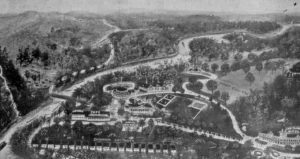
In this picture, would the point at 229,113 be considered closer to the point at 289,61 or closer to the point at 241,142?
the point at 241,142

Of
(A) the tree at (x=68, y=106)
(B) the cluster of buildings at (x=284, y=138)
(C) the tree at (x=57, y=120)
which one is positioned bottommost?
(B) the cluster of buildings at (x=284, y=138)

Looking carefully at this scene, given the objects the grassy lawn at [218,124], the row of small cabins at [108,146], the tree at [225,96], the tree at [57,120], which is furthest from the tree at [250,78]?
the tree at [57,120]

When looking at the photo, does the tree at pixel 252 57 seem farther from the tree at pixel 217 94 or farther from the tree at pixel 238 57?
the tree at pixel 217 94

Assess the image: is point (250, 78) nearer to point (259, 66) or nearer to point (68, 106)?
point (259, 66)

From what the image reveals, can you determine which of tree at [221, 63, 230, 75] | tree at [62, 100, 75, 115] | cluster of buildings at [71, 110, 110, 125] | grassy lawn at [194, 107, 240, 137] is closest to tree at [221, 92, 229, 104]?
grassy lawn at [194, 107, 240, 137]

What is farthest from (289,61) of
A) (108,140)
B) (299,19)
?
(108,140)

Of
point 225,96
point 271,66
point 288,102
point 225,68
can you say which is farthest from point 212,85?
point 288,102
